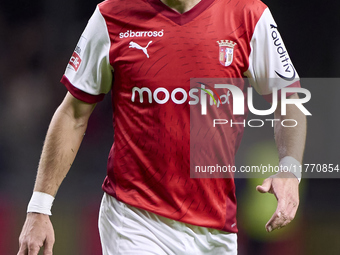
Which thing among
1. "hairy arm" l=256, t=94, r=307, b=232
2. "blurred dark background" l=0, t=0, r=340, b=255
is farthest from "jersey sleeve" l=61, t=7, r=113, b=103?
"blurred dark background" l=0, t=0, r=340, b=255

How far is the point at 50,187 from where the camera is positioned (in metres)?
2.34

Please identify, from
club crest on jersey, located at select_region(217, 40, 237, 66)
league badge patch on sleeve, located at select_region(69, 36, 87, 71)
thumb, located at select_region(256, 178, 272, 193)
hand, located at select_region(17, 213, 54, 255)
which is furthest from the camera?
league badge patch on sleeve, located at select_region(69, 36, 87, 71)

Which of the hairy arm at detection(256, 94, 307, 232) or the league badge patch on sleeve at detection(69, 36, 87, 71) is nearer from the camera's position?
the hairy arm at detection(256, 94, 307, 232)

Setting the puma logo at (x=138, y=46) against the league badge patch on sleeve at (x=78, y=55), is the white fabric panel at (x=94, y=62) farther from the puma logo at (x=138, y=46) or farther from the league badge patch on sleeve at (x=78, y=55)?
the puma logo at (x=138, y=46)

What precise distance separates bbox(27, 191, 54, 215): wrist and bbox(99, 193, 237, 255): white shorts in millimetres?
252

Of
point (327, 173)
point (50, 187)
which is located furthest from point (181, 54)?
point (327, 173)

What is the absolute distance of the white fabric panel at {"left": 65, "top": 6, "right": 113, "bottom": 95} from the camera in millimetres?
2340

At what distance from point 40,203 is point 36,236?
15 cm

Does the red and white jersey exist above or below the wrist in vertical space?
above

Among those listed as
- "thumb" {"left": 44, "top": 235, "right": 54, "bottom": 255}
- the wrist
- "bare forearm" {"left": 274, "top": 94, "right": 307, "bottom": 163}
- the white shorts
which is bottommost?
"thumb" {"left": 44, "top": 235, "right": 54, "bottom": 255}

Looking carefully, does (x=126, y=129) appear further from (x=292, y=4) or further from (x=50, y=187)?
(x=292, y=4)

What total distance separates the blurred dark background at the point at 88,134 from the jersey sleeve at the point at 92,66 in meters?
2.49

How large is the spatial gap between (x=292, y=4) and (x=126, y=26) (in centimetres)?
358

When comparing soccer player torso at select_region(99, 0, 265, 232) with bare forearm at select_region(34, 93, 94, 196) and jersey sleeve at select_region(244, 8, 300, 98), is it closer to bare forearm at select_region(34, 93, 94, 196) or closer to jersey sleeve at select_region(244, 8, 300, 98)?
jersey sleeve at select_region(244, 8, 300, 98)
